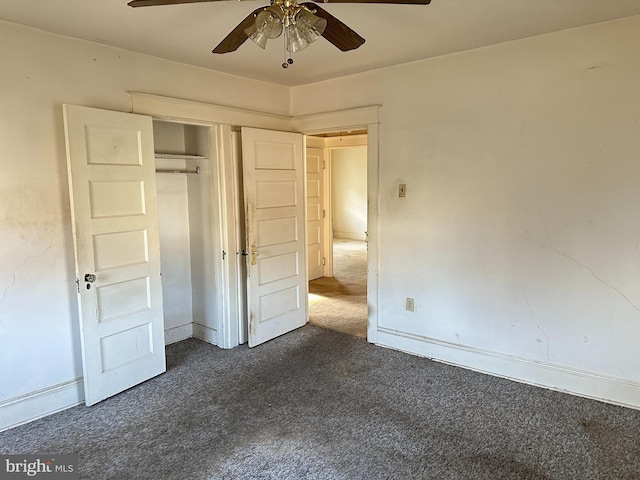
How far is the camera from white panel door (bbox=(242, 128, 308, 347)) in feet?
12.6

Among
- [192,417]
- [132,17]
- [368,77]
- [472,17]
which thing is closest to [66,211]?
[132,17]

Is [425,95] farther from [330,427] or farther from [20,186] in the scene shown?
[20,186]

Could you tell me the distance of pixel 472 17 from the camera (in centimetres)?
254

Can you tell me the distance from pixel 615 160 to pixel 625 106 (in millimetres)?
345

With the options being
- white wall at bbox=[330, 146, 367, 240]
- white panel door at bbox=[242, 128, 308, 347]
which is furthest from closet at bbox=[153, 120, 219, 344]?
white wall at bbox=[330, 146, 367, 240]

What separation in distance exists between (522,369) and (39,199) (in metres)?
3.67

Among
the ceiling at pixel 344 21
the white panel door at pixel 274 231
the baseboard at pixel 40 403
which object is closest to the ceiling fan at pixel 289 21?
the ceiling at pixel 344 21

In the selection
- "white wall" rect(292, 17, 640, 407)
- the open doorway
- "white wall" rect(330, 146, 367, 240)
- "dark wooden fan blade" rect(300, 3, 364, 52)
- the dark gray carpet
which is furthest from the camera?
"white wall" rect(330, 146, 367, 240)

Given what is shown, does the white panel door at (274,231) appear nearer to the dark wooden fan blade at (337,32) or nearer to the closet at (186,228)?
the closet at (186,228)

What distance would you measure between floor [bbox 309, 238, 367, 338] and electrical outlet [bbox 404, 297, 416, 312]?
652mm

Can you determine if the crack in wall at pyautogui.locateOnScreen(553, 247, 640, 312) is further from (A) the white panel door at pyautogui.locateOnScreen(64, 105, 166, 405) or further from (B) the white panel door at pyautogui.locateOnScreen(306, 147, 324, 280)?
(B) the white panel door at pyautogui.locateOnScreen(306, 147, 324, 280)

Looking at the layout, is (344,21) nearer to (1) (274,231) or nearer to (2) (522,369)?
(1) (274,231)

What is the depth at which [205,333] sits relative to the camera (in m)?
4.15

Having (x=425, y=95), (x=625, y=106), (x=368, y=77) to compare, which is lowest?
(x=625, y=106)
